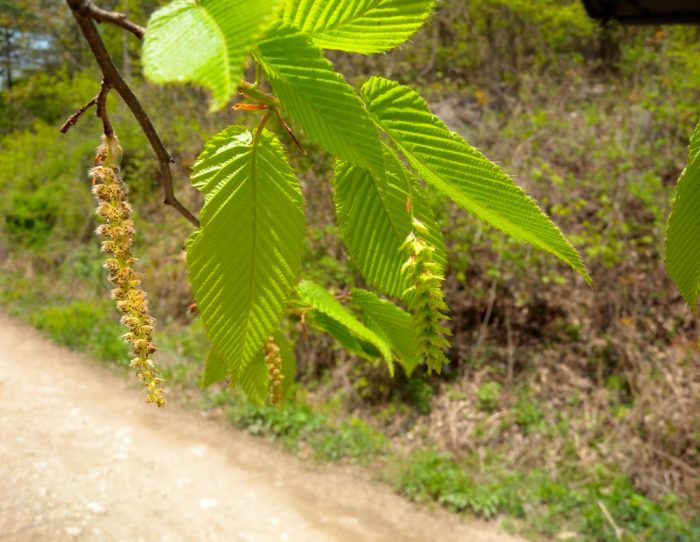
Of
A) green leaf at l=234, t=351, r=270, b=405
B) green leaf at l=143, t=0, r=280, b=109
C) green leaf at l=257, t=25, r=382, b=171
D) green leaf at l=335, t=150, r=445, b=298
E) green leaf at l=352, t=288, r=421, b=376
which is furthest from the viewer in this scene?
green leaf at l=352, t=288, r=421, b=376

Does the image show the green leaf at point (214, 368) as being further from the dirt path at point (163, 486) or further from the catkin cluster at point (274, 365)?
the dirt path at point (163, 486)

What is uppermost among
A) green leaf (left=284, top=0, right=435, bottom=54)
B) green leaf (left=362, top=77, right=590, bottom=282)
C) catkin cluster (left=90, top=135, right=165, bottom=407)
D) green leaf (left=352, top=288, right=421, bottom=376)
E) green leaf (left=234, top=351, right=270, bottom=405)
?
green leaf (left=284, top=0, right=435, bottom=54)

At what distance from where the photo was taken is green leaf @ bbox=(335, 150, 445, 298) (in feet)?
1.67

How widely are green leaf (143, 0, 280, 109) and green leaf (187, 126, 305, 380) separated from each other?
0.50 feet

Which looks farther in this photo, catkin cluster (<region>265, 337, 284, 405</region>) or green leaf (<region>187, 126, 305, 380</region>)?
catkin cluster (<region>265, 337, 284, 405</region>)

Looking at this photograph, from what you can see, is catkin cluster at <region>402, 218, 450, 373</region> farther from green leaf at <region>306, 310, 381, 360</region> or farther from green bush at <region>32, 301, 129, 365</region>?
green bush at <region>32, 301, 129, 365</region>

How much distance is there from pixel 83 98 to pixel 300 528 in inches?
292

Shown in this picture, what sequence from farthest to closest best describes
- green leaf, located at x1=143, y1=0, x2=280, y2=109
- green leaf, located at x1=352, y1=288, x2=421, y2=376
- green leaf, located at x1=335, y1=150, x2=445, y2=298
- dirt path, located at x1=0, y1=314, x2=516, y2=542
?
1. dirt path, located at x1=0, y1=314, x2=516, y2=542
2. green leaf, located at x1=352, y1=288, x2=421, y2=376
3. green leaf, located at x1=335, y1=150, x2=445, y2=298
4. green leaf, located at x1=143, y1=0, x2=280, y2=109

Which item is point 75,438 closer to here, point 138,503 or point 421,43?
point 138,503

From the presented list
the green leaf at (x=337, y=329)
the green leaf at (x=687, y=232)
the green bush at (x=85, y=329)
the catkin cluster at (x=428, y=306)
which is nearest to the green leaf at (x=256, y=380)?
the green leaf at (x=337, y=329)

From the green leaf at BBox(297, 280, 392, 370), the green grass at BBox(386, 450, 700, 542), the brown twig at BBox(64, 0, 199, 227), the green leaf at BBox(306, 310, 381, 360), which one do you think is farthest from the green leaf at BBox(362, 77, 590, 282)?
the green grass at BBox(386, 450, 700, 542)

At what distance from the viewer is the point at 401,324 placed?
77 cm

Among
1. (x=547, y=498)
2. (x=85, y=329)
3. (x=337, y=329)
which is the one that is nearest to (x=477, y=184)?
(x=337, y=329)

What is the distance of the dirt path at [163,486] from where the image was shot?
3794 mm
